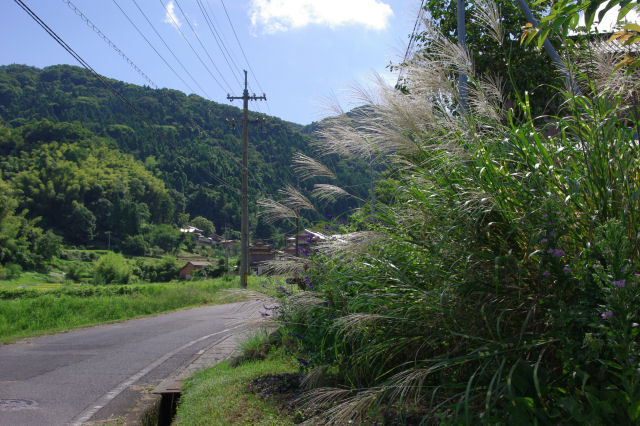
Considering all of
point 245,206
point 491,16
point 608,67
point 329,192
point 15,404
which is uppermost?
point 245,206

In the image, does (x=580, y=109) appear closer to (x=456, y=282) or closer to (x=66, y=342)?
(x=456, y=282)

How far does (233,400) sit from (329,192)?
1953 mm

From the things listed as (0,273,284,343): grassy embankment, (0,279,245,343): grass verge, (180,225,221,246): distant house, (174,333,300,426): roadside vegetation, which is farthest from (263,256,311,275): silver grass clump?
(180,225,221,246): distant house

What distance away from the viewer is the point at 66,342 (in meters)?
10.1

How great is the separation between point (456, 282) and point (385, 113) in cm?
164

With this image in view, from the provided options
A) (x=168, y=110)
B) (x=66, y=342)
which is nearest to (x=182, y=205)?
(x=168, y=110)

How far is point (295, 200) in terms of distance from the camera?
4406 millimetres

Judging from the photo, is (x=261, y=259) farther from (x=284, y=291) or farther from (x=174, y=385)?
(x=284, y=291)

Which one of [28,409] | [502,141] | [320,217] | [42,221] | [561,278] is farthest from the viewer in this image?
[42,221]

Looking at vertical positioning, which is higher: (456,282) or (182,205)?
(182,205)

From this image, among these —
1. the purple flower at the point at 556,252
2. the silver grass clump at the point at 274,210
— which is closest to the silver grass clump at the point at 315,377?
the silver grass clump at the point at 274,210

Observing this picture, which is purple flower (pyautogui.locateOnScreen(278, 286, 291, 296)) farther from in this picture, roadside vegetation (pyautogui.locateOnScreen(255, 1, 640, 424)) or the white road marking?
roadside vegetation (pyautogui.locateOnScreen(255, 1, 640, 424))

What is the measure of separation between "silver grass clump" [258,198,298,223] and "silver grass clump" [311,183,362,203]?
0.35 meters

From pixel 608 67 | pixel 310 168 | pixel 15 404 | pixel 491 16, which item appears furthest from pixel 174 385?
pixel 608 67
